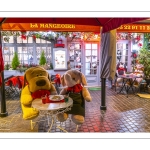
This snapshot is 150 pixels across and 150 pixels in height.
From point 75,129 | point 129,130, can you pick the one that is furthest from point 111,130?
point 75,129

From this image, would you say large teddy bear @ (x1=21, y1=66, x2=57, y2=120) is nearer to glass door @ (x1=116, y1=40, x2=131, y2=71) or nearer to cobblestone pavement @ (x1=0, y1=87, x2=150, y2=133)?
cobblestone pavement @ (x1=0, y1=87, x2=150, y2=133)

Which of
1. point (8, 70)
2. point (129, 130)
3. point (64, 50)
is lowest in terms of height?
point (129, 130)

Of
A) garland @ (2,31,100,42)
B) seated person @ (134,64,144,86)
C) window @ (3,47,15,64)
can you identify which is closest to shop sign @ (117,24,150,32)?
seated person @ (134,64,144,86)

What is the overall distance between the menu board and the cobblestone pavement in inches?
112

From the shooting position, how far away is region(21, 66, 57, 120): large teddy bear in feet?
13.2

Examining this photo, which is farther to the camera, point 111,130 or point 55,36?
point 55,36

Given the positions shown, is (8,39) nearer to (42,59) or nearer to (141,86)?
(42,59)

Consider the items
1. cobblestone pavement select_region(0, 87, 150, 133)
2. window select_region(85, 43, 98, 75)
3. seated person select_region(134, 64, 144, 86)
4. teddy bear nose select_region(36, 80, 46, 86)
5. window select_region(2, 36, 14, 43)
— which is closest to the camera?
teddy bear nose select_region(36, 80, 46, 86)

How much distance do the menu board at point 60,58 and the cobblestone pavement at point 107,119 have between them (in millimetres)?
2838

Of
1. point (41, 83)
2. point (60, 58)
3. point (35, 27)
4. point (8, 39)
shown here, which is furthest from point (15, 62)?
point (41, 83)

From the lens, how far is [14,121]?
15.9 ft
